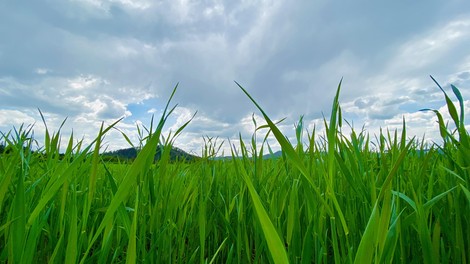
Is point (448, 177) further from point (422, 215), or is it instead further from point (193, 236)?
point (193, 236)

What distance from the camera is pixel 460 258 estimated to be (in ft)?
2.68

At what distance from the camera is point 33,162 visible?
52.7 inches

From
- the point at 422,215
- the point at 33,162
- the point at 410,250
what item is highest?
the point at 33,162

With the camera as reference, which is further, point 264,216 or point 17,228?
point 17,228

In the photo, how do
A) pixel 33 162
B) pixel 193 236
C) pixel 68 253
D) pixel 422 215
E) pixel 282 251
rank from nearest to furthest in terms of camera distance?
pixel 282 251
pixel 68 253
pixel 422 215
pixel 193 236
pixel 33 162

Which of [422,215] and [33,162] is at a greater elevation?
[33,162]

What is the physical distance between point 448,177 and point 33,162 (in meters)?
1.58

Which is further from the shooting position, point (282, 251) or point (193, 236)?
point (193, 236)

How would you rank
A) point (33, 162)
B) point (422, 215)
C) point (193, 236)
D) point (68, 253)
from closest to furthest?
1. point (68, 253)
2. point (422, 215)
3. point (193, 236)
4. point (33, 162)

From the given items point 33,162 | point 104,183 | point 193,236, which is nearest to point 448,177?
point 193,236

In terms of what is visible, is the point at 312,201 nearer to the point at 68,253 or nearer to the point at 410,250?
the point at 410,250

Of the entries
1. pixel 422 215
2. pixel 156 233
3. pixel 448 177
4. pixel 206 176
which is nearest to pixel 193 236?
pixel 156 233

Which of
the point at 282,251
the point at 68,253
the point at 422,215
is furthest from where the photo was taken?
the point at 422,215

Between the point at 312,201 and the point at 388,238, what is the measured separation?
202 millimetres
